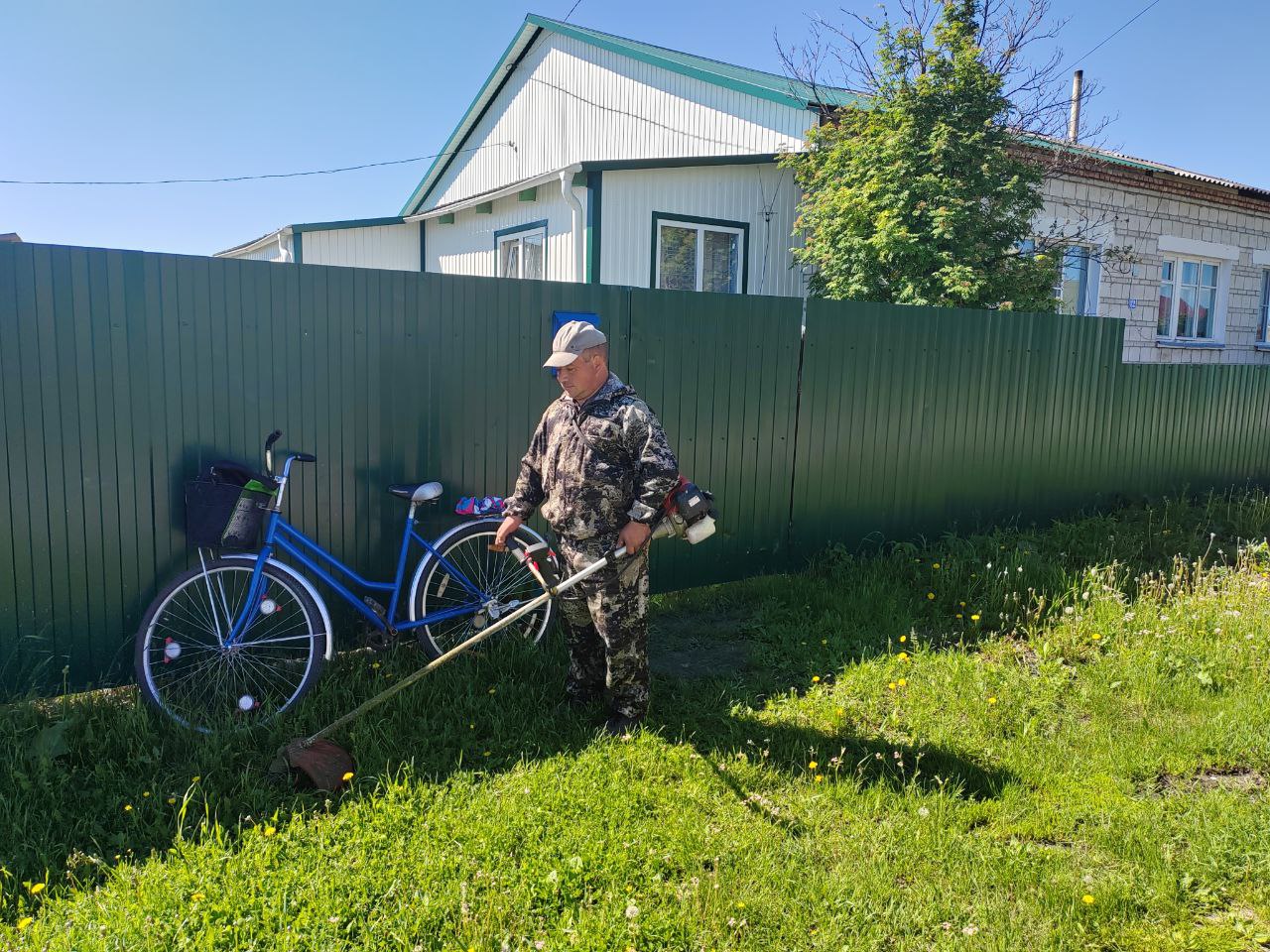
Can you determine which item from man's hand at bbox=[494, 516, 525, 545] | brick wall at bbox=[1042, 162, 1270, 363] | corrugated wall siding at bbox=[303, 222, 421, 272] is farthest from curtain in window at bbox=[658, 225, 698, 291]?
man's hand at bbox=[494, 516, 525, 545]

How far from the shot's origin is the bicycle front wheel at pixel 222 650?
143 inches

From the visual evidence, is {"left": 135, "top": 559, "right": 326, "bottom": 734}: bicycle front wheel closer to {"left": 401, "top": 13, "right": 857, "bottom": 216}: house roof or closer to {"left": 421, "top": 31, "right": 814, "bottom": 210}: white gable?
{"left": 421, "top": 31, "right": 814, "bottom": 210}: white gable

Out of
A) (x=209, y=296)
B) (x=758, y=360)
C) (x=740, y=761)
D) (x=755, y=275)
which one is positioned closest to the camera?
(x=740, y=761)

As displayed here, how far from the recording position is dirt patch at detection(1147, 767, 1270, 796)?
3.43 m

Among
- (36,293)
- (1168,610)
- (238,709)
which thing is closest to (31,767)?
(238,709)

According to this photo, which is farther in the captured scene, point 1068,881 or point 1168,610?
point 1168,610

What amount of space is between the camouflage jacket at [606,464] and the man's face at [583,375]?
4 cm

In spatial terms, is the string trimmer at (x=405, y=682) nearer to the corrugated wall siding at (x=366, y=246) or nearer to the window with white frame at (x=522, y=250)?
the window with white frame at (x=522, y=250)

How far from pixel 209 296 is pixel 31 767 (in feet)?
6.76

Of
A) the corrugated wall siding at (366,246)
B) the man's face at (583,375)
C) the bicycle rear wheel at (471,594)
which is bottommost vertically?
the bicycle rear wheel at (471,594)

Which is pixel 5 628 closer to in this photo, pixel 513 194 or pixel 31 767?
pixel 31 767

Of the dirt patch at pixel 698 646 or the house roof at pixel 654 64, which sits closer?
the dirt patch at pixel 698 646

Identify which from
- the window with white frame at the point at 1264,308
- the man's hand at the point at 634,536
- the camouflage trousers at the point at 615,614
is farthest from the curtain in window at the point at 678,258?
the window with white frame at the point at 1264,308

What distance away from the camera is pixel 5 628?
3701 mm
